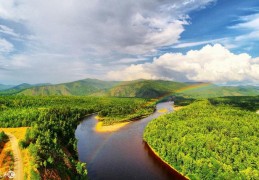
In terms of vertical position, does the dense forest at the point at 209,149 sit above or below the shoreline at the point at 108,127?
above

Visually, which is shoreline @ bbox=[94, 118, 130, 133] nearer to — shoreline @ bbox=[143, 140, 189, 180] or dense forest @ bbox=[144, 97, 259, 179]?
dense forest @ bbox=[144, 97, 259, 179]

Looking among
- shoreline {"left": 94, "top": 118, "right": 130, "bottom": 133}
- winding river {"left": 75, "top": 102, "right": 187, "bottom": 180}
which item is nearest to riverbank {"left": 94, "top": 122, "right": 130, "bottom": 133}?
shoreline {"left": 94, "top": 118, "right": 130, "bottom": 133}

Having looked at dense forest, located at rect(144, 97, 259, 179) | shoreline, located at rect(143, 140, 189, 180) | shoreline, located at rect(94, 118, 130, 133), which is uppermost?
dense forest, located at rect(144, 97, 259, 179)

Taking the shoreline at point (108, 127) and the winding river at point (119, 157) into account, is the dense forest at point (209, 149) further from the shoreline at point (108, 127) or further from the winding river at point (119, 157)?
the shoreline at point (108, 127)

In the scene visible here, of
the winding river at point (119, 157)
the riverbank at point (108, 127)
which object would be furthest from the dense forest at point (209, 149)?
the riverbank at point (108, 127)

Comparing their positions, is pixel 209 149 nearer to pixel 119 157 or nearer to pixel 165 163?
pixel 165 163

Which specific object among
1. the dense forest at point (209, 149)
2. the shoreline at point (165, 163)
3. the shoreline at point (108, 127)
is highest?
the dense forest at point (209, 149)

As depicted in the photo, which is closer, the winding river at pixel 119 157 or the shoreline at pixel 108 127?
the winding river at pixel 119 157

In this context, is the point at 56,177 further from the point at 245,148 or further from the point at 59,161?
the point at 245,148
